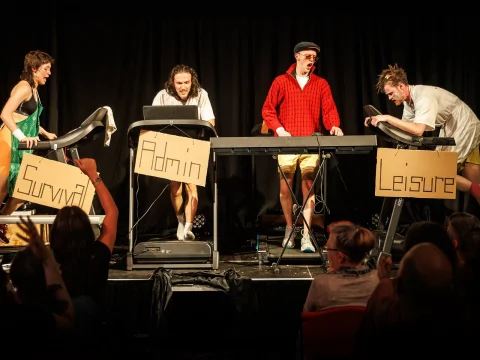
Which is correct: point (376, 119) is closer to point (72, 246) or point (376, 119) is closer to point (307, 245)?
point (307, 245)

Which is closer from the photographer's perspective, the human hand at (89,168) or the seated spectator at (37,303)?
the seated spectator at (37,303)

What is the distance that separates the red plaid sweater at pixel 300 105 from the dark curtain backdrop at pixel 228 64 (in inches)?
32.2

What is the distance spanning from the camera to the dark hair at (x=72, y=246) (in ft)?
8.15

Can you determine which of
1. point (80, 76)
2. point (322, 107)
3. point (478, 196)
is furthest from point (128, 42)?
point (478, 196)

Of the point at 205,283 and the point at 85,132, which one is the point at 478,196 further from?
the point at 85,132

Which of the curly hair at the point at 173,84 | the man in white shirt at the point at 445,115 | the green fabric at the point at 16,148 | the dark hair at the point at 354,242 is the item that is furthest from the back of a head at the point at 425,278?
the green fabric at the point at 16,148

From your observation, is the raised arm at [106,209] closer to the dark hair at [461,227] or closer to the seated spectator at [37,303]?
the seated spectator at [37,303]

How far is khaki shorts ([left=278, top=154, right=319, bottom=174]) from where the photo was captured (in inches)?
204

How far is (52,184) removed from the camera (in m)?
4.05

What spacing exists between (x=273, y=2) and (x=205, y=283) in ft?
11.4

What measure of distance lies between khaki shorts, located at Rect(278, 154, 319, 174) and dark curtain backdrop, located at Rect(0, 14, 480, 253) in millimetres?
1073

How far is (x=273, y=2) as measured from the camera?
20.5 feet

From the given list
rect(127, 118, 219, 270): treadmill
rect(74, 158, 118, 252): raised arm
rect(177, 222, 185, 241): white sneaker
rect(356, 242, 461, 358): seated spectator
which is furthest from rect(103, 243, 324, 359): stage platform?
rect(356, 242, 461, 358): seated spectator

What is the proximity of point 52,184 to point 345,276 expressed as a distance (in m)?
2.27
